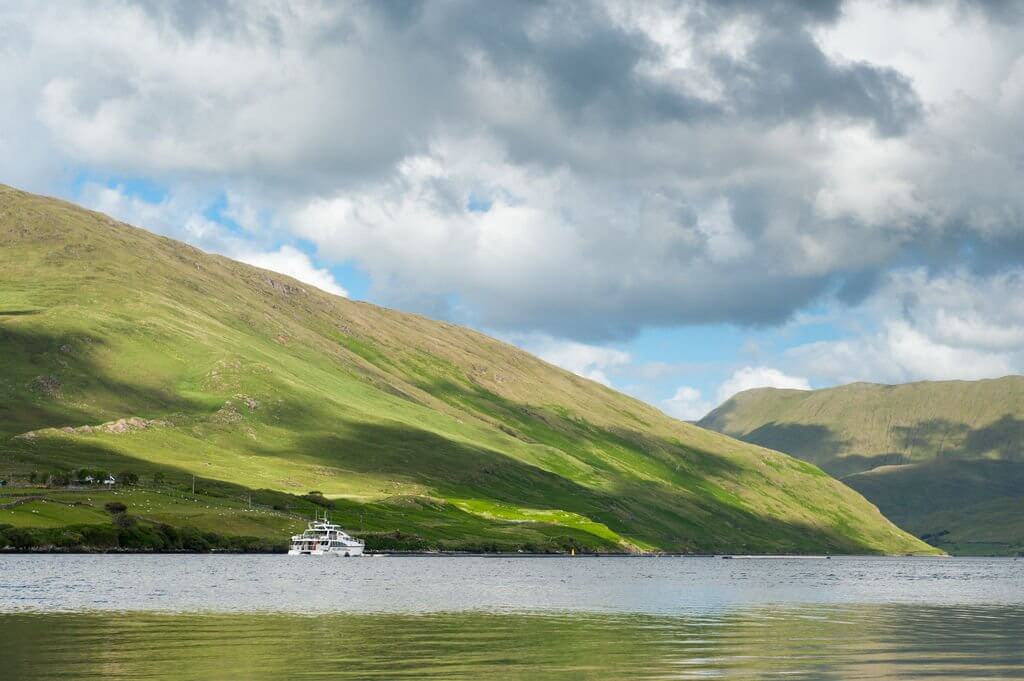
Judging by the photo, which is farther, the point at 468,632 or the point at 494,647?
the point at 468,632

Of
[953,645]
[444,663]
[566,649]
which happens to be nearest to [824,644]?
[953,645]

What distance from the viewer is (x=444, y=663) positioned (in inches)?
2098

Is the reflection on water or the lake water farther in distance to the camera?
the lake water

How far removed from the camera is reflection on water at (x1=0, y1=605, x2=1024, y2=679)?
1973 inches

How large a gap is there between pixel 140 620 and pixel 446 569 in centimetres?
11891

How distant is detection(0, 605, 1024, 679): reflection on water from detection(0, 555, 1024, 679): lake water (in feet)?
0.43

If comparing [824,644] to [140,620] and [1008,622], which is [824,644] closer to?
[1008,622]

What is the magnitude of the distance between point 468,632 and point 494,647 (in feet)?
31.4

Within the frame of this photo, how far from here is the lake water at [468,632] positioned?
5122 cm

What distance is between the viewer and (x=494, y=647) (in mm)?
61656

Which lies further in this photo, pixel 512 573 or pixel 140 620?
pixel 512 573

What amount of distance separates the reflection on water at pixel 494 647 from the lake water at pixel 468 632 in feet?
0.43

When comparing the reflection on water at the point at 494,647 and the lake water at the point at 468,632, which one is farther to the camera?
the lake water at the point at 468,632

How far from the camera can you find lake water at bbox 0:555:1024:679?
168ft
